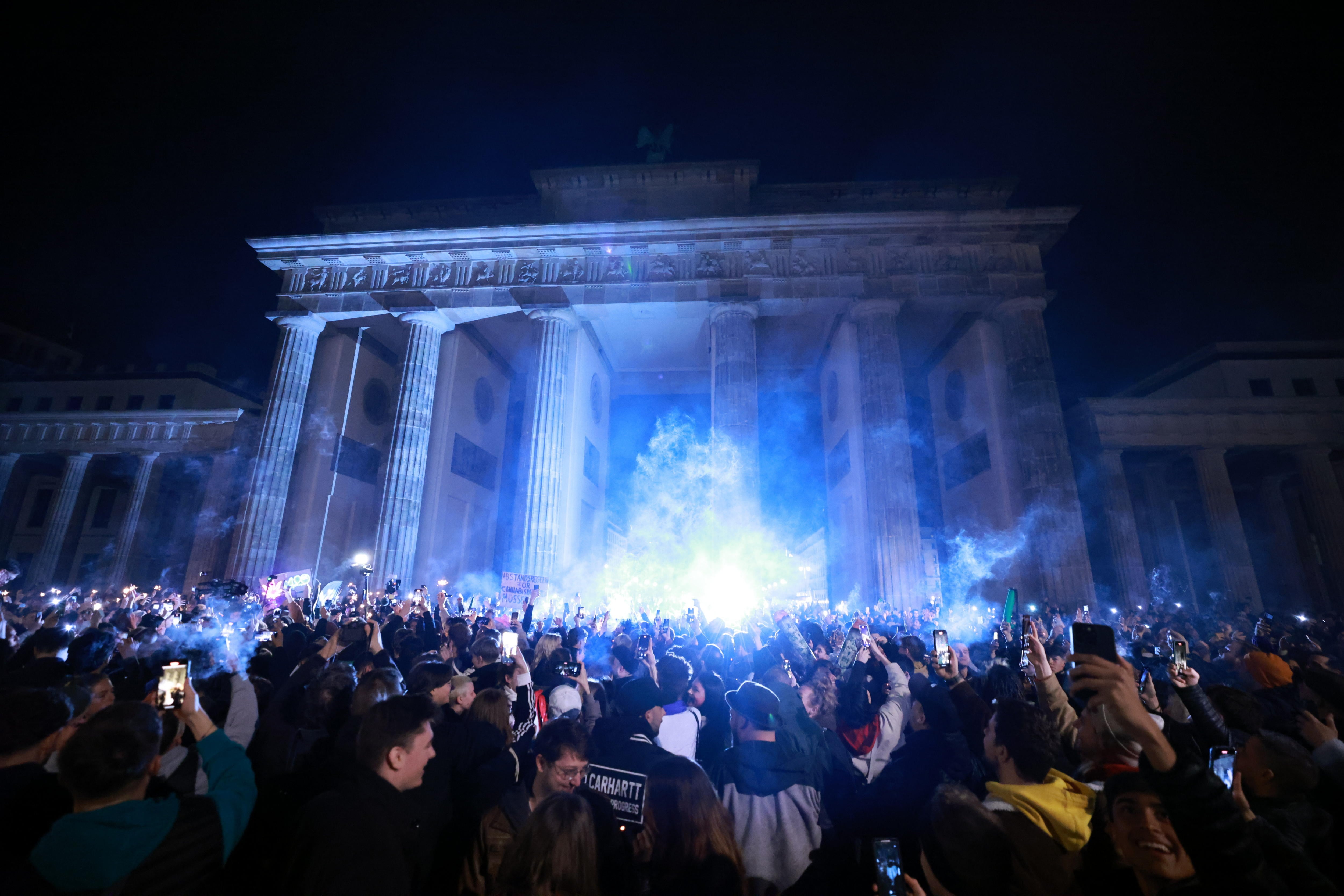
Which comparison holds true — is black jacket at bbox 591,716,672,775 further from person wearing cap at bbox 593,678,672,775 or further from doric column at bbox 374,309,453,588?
doric column at bbox 374,309,453,588

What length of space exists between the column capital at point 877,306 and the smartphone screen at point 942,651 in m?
16.2

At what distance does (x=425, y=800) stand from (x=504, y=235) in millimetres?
20512

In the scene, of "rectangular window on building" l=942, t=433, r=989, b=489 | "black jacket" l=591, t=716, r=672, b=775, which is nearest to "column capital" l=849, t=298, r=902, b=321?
"rectangular window on building" l=942, t=433, r=989, b=489

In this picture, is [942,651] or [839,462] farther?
[839,462]

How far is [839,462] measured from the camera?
23.7 metres

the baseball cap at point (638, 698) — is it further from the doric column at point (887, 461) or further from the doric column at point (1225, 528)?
the doric column at point (1225, 528)

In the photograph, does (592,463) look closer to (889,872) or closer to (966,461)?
(966,461)

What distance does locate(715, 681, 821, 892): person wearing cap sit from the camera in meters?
2.89

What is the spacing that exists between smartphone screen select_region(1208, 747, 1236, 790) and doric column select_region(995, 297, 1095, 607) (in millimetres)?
16456

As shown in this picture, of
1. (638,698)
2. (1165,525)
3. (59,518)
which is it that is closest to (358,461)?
(59,518)

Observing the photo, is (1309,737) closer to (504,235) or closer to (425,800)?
(425,800)

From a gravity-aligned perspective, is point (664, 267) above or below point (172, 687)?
above

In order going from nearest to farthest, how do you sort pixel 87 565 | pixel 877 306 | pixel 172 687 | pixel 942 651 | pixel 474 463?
pixel 172 687, pixel 942 651, pixel 877 306, pixel 474 463, pixel 87 565

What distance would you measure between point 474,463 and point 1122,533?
26.2 m
